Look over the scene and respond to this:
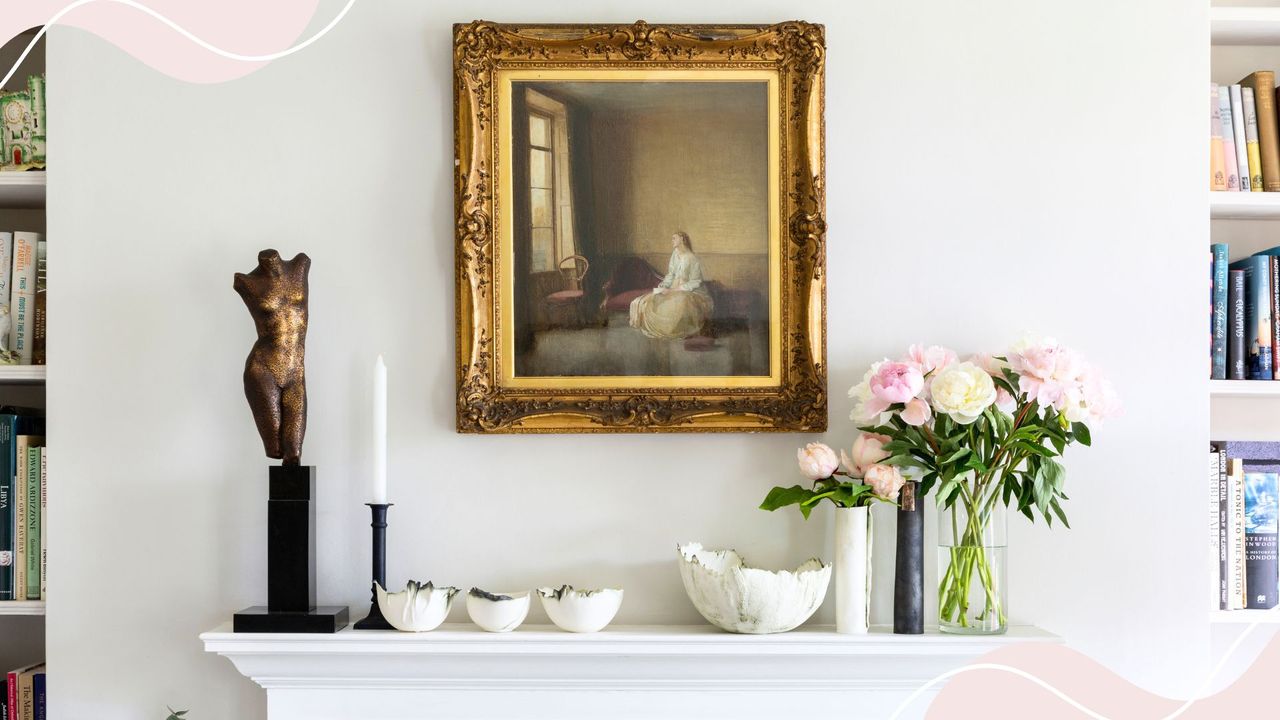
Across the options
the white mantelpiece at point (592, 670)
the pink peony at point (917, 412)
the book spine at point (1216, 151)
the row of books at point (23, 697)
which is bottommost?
the row of books at point (23, 697)

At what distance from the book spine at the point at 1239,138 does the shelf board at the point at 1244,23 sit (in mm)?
104

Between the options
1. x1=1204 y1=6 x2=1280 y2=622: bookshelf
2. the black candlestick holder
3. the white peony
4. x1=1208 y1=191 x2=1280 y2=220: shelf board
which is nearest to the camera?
the white peony

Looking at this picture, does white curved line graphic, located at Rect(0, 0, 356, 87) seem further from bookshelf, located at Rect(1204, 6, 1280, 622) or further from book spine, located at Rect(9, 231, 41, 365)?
bookshelf, located at Rect(1204, 6, 1280, 622)

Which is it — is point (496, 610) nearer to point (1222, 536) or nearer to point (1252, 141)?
point (1222, 536)

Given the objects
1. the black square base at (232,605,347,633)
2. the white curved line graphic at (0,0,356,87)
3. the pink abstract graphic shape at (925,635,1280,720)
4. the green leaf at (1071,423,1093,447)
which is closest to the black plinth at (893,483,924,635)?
the pink abstract graphic shape at (925,635,1280,720)

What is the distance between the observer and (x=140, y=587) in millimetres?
1625

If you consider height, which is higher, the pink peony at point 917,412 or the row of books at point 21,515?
the pink peony at point 917,412

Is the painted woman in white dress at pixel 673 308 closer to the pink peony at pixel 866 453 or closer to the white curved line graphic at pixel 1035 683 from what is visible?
the pink peony at pixel 866 453

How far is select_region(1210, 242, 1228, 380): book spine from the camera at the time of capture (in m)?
1.66

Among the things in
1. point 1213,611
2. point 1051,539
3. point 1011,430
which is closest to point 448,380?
point 1011,430

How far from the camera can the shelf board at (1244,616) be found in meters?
1.63

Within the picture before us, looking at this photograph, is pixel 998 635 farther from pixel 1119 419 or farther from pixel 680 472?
pixel 680 472

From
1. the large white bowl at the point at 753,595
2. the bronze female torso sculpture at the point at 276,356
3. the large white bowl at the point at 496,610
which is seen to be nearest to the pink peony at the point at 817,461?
the large white bowl at the point at 753,595

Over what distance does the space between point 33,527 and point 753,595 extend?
47.7 inches
